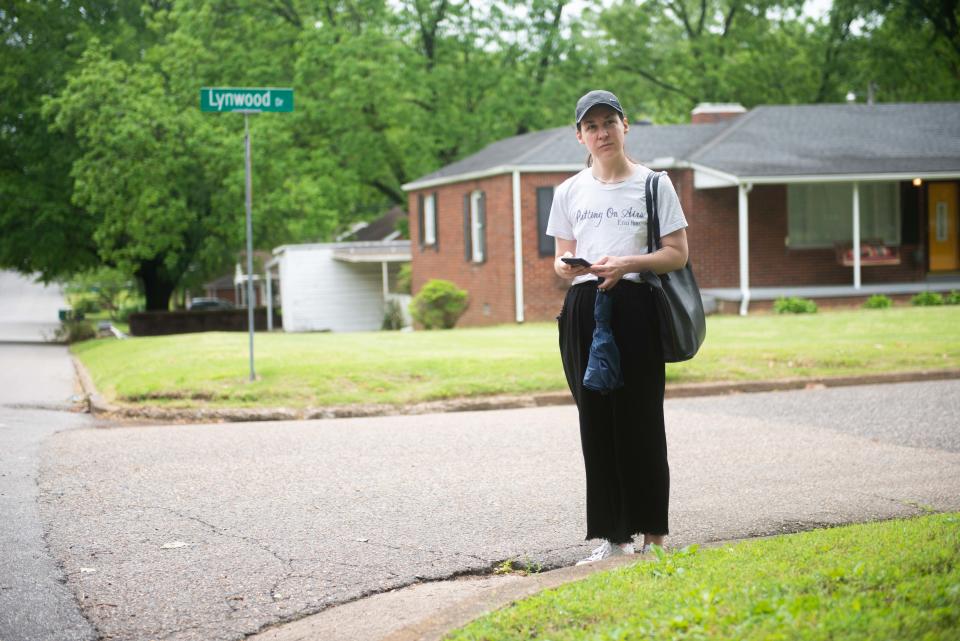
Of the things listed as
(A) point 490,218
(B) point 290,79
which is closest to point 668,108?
(B) point 290,79

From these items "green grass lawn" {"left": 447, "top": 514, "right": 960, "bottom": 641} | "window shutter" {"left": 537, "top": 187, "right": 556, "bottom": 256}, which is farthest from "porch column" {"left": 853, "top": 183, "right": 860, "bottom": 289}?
"green grass lawn" {"left": 447, "top": 514, "right": 960, "bottom": 641}

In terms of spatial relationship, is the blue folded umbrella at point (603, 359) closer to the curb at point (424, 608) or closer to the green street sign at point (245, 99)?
the curb at point (424, 608)

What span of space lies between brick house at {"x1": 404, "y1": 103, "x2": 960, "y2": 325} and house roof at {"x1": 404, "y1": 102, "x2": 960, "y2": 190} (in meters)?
0.05

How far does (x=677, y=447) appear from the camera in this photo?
29.1 ft

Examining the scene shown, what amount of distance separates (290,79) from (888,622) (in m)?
38.5

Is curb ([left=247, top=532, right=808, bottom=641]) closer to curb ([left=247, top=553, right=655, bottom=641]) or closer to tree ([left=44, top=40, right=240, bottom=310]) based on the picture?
curb ([left=247, top=553, right=655, bottom=641])

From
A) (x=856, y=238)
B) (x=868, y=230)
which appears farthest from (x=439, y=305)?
(x=868, y=230)

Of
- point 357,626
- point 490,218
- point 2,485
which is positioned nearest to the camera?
point 357,626

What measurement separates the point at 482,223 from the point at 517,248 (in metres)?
2.20

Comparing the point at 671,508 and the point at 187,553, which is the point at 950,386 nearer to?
the point at 671,508

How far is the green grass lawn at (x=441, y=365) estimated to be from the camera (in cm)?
1245

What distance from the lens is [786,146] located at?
27.8 m

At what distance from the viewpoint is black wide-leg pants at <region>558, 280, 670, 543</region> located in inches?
203

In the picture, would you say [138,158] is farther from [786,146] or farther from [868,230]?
[868,230]
